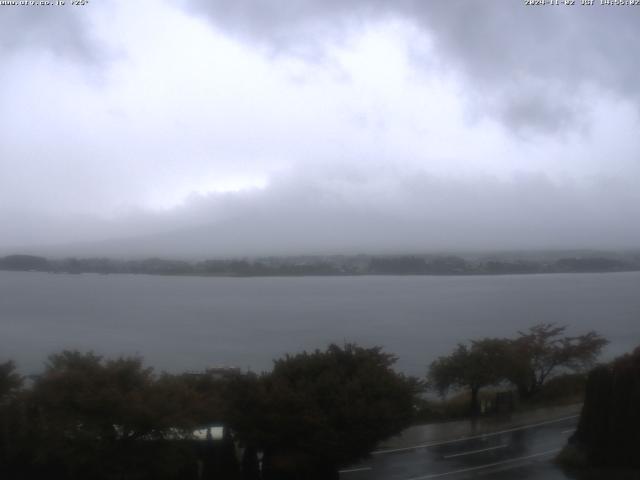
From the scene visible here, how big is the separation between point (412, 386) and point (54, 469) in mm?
6170

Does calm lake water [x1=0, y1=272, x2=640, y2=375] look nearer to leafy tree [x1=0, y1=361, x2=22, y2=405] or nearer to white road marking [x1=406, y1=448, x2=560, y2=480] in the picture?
leafy tree [x1=0, y1=361, x2=22, y2=405]

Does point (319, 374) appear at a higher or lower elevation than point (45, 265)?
lower

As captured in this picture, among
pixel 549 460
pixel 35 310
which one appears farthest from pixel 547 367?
pixel 35 310

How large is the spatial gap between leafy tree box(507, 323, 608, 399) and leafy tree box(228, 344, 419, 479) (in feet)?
37.0

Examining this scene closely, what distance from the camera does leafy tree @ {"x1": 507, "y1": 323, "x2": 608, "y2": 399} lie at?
76.3 feet

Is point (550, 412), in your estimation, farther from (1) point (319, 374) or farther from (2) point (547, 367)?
(1) point (319, 374)

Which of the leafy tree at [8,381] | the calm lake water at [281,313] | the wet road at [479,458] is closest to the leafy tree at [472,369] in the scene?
the wet road at [479,458]

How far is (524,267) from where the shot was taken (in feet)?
152

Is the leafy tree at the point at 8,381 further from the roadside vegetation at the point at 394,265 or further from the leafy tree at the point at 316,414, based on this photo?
the roadside vegetation at the point at 394,265

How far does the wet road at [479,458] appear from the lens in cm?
1352

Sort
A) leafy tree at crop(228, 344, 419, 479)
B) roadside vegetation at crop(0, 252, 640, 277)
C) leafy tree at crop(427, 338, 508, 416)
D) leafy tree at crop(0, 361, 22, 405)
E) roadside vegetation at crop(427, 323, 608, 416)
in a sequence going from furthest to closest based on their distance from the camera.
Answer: roadside vegetation at crop(0, 252, 640, 277) → roadside vegetation at crop(427, 323, 608, 416) → leafy tree at crop(427, 338, 508, 416) → leafy tree at crop(0, 361, 22, 405) → leafy tree at crop(228, 344, 419, 479)

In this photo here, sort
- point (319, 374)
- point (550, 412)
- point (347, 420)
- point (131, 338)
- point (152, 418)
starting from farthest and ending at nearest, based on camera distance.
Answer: point (131, 338) < point (550, 412) < point (319, 374) < point (347, 420) < point (152, 418)

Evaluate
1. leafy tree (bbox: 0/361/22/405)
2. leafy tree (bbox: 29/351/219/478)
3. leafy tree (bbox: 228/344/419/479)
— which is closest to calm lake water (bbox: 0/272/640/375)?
leafy tree (bbox: 0/361/22/405)

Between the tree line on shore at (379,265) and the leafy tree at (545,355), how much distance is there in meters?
18.9
